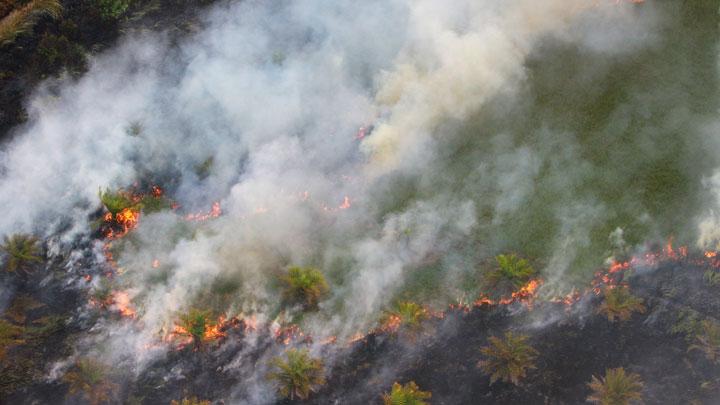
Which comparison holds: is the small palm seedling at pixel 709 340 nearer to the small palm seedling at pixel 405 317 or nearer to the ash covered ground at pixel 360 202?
the ash covered ground at pixel 360 202

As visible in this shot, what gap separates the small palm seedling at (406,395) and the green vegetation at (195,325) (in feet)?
Result: 11.6

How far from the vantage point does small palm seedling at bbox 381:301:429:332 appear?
35.3 ft

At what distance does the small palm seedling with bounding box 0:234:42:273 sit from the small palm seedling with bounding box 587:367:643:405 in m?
11.1

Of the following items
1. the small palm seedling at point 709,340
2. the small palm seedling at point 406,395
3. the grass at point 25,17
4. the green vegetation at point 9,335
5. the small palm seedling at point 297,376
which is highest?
the grass at point 25,17

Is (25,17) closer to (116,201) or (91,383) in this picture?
(116,201)

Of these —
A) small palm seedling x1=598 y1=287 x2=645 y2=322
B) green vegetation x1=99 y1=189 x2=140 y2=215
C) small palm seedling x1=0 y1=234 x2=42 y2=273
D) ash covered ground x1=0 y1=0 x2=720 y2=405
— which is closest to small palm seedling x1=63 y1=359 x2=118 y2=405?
ash covered ground x1=0 y1=0 x2=720 y2=405

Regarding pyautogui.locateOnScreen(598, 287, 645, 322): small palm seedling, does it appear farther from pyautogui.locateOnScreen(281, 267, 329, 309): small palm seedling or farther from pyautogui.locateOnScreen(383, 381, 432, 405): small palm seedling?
pyautogui.locateOnScreen(281, 267, 329, 309): small palm seedling

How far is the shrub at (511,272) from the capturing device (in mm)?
11008

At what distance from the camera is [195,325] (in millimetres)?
10523

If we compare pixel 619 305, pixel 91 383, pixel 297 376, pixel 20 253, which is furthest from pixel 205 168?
pixel 619 305

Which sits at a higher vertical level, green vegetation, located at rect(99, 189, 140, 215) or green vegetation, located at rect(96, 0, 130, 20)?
green vegetation, located at rect(96, 0, 130, 20)

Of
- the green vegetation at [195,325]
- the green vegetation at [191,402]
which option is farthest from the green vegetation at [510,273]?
the green vegetation at [191,402]

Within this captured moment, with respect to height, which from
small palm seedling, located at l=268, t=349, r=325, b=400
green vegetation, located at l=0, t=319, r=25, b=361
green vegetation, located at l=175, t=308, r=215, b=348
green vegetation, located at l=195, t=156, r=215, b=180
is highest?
green vegetation, located at l=195, t=156, r=215, b=180

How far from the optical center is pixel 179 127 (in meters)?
13.2
